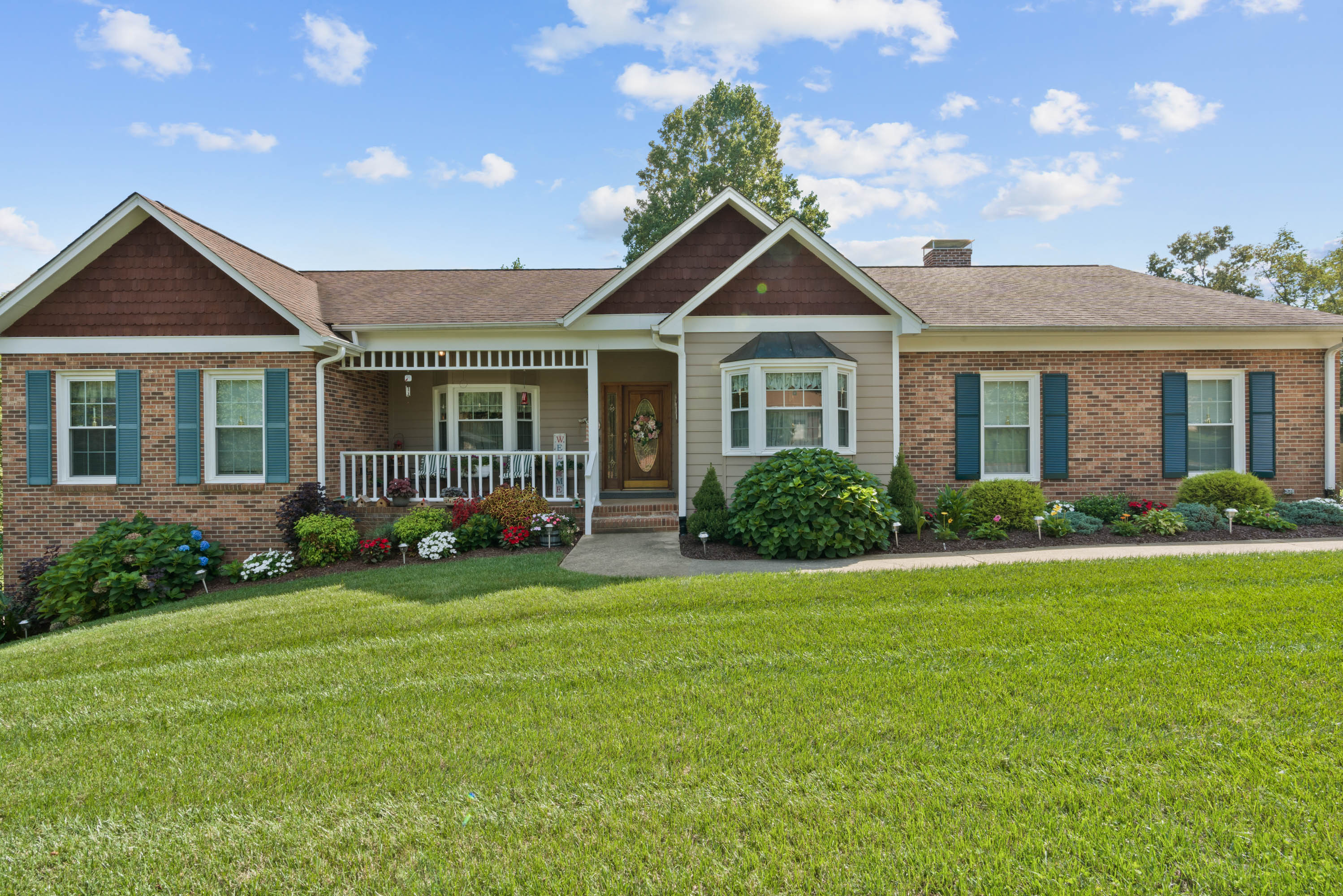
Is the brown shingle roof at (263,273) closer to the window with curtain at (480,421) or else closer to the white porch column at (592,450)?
the window with curtain at (480,421)

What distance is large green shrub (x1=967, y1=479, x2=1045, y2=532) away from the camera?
10.0 meters

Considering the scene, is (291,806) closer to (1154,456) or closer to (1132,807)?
(1132,807)

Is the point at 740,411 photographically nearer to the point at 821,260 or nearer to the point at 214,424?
the point at 821,260

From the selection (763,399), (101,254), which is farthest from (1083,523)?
(101,254)

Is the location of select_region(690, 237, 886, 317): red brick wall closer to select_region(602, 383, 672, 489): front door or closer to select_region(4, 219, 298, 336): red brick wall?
select_region(602, 383, 672, 489): front door

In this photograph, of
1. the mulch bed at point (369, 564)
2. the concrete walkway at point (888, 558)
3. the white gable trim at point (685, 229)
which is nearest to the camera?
the concrete walkway at point (888, 558)

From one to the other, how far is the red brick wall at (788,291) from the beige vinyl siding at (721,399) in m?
0.39

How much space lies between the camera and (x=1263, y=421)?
37.0ft

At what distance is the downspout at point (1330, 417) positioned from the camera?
11.2m

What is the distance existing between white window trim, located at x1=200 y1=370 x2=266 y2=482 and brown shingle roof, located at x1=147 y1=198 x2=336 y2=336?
1.17 metres

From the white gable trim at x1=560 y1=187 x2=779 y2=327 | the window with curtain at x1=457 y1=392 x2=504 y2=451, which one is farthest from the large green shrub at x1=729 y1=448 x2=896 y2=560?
the window with curtain at x1=457 y1=392 x2=504 y2=451

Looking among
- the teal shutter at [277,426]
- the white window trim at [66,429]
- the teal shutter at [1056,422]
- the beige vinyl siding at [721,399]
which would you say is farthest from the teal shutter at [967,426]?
the white window trim at [66,429]

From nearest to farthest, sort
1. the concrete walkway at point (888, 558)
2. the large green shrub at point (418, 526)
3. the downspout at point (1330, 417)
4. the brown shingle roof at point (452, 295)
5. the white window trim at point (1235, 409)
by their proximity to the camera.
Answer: the concrete walkway at point (888, 558) < the large green shrub at point (418, 526) < the downspout at point (1330, 417) < the white window trim at point (1235, 409) < the brown shingle roof at point (452, 295)

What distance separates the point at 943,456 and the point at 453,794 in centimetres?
1004
